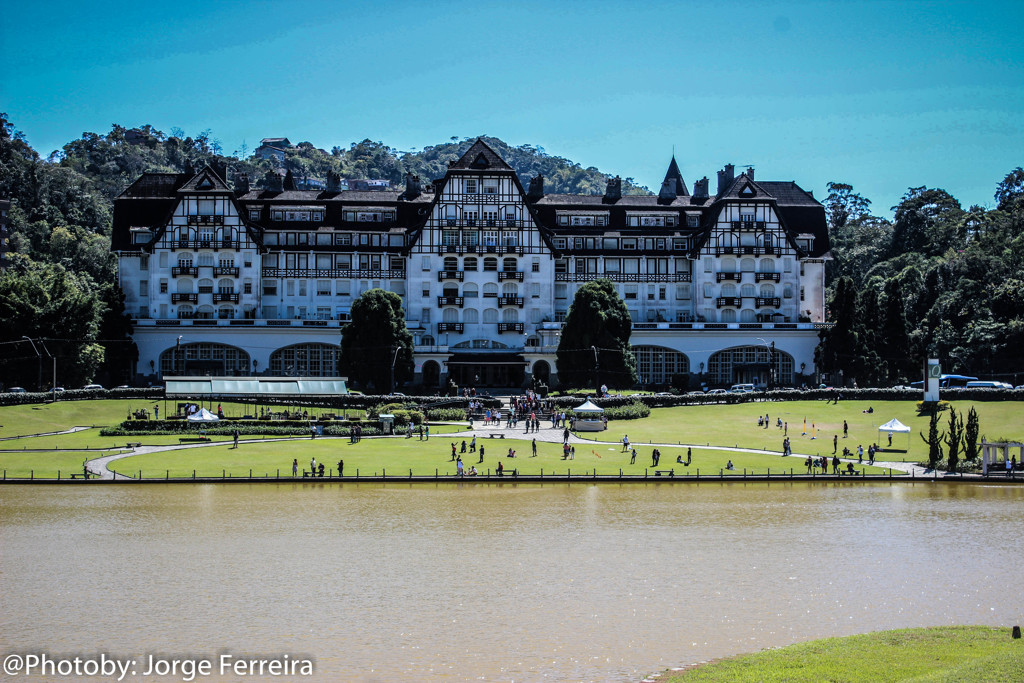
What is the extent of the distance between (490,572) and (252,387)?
58177 millimetres

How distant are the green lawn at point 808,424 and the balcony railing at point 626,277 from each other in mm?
31437

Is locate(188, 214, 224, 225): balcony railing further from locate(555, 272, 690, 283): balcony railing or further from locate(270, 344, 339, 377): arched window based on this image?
locate(555, 272, 690, 283): balcony railing

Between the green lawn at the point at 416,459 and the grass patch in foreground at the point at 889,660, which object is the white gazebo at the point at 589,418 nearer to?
the green lawn at the point at 416,459

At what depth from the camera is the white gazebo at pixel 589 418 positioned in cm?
8306

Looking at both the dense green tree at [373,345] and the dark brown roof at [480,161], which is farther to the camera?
the dark brown roof at [480,161]

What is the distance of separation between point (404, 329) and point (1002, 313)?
5595 cm

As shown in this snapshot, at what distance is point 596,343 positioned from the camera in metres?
102

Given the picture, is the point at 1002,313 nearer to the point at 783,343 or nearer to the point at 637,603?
the point at 783,343

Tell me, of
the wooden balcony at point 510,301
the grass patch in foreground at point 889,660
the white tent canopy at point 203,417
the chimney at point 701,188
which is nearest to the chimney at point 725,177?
the chimney at point 701,188

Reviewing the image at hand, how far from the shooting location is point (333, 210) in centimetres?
12544

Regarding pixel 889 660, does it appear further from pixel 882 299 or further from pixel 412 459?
pixel 882 299

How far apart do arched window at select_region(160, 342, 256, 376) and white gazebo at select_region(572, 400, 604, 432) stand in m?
42.9

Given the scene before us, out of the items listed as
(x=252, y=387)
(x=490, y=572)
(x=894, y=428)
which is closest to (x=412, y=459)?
(x=490, y=572)

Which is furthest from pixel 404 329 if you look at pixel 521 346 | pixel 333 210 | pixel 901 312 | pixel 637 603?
pixel 637 603
